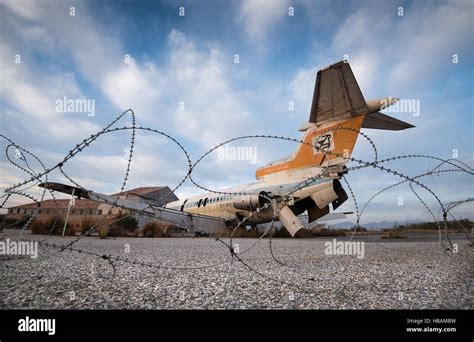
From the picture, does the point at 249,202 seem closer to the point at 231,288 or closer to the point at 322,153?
the point at 322,153

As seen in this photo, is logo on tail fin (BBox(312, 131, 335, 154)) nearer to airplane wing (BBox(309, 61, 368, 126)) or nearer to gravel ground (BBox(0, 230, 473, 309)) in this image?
airplane wing (BBox(309, 61, 368, 126))

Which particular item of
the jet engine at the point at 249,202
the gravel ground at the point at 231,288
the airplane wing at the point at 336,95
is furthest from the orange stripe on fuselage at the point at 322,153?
the gravel ground at the point at 231,288

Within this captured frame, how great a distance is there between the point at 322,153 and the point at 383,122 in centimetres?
318

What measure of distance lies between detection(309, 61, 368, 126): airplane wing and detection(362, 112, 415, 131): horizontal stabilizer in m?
2.05

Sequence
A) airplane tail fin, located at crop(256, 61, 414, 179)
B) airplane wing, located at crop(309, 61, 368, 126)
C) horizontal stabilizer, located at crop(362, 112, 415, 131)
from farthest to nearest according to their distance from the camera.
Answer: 1. horizontal stabilizer, located at crop(362, 112, 415, 131)
2. airplane tail fin, located at crop(256, 61, 414, 179)
3. airplane wing, located at crop(309, 61, 368, 126)

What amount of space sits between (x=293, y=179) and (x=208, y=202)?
7602 millimetres

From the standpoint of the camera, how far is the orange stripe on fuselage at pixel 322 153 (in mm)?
11562

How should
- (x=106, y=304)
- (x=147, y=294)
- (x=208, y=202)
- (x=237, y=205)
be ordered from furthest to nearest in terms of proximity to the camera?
1. (x=208, y=202)
2. (x=237, y=205)
3. (x=147, y=294)
4. (x=106, y=304)

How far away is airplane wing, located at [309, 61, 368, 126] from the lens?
363 inches

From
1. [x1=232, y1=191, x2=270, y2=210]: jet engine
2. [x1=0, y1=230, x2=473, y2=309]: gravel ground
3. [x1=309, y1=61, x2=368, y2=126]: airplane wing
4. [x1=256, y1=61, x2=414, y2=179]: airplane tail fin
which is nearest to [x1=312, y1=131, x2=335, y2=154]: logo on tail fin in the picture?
[x1=256, y1=61, x2=414, y2=179]: airplane tail fin

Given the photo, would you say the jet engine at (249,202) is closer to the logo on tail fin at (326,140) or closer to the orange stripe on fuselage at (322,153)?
the orange stripe on fuselage at (322,153)
